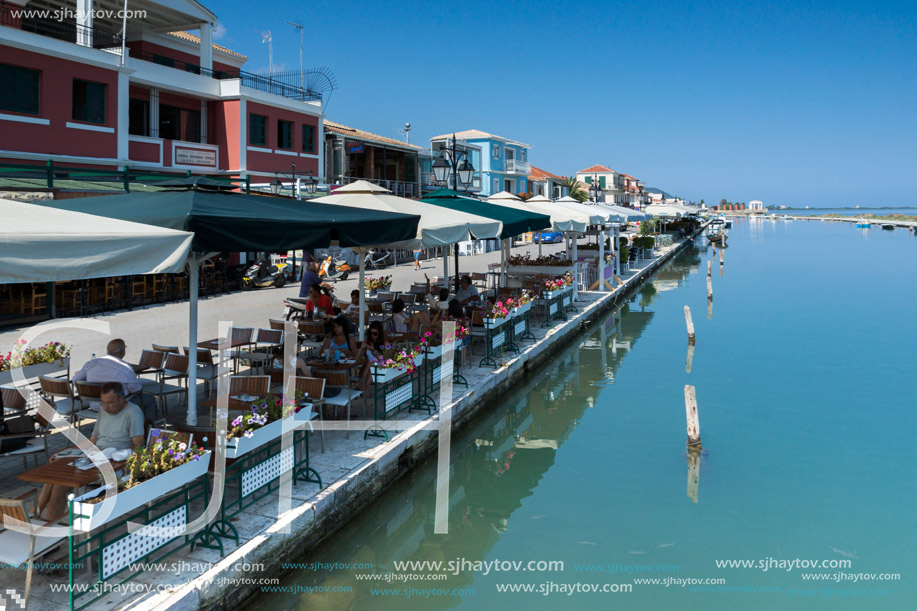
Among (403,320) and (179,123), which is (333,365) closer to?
(403,320)

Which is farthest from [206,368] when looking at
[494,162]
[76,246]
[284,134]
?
[494,162]

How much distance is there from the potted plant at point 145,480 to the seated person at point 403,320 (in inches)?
226

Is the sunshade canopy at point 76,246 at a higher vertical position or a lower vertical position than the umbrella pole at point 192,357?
higher

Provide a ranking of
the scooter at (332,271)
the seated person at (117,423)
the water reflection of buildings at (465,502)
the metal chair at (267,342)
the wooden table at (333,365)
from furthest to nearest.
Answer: the scooter at (332,271) → the metal chair at (267,342) → the wooden table at (333,365) → the water reflection of buildings at (465,502) → the seated person at (117,423)

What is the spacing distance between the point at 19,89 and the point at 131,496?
17.8m

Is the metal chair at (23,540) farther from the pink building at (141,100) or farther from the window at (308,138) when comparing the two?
the window at (308,138)

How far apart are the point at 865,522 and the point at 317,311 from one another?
29.3 feet

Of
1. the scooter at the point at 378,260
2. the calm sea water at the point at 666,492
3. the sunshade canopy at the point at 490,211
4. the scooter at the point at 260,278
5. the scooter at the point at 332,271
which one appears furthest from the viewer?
the scooter at the point at 378,260

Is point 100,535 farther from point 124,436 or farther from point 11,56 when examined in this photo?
point 11,56

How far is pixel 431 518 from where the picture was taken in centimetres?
789

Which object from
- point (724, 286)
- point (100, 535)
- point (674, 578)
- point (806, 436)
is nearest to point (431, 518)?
point (674, 578)

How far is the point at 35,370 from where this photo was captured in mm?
7984

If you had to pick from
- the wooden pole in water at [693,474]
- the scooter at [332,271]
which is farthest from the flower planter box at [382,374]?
the scooter at [332,271]

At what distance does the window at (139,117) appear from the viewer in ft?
75.5
